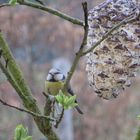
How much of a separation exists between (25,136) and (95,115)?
15.7ft

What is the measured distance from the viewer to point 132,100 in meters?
5.43

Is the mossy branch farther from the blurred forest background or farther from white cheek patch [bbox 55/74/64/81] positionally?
the blurred forest background

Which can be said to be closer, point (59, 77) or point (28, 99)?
point (28, 99)

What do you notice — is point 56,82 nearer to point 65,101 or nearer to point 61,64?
point 65,101

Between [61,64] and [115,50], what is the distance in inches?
A: 165

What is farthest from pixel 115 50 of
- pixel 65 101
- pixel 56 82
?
pixel 56 82

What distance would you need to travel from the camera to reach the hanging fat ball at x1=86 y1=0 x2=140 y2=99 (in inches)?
29.2

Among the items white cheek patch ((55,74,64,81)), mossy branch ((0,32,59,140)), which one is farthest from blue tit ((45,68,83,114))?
mossy branch ((0,32,59,140))

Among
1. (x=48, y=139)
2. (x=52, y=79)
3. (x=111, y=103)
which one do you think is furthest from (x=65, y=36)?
(x=48, y=139)

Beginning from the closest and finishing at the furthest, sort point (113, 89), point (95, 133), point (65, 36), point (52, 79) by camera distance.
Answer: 1. point (113, 89)
2. point (52, 79)
3. point (65, 36)
4. point (95, 133)

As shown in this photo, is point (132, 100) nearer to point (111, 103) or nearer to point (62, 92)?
point (111, 103)

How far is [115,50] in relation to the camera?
0.74 meters

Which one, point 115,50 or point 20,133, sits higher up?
point 115,50

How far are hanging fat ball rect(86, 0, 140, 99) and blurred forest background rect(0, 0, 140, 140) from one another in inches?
144
